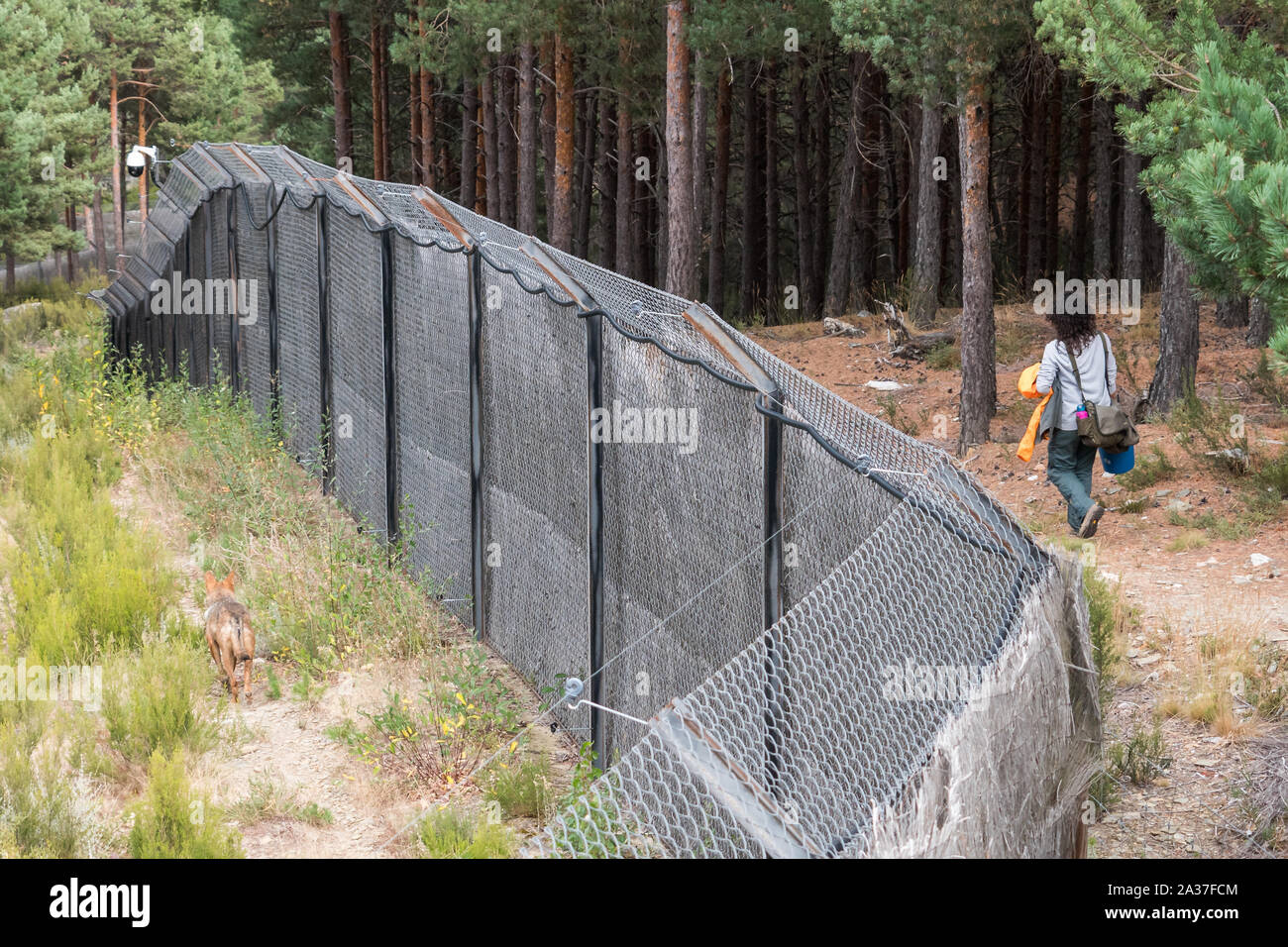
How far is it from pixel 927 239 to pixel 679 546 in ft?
48.4

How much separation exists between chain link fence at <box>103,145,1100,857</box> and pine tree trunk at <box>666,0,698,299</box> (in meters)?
7.83

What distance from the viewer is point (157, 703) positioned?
594 centimetres

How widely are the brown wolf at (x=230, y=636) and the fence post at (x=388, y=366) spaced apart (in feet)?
6.08

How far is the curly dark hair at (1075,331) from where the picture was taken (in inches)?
336

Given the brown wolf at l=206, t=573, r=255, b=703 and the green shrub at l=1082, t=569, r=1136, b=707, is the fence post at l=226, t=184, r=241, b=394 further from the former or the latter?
the green shrub at l=1082, t=569, r=1136, b=707

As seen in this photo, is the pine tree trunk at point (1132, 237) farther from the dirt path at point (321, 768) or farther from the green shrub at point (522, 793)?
the green shrub at point (522, 793)

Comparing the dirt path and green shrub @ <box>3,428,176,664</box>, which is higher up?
green shrub @ <box>3,428,176,664</box>

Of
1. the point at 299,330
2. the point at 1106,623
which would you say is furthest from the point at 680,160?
the point at 1106,623

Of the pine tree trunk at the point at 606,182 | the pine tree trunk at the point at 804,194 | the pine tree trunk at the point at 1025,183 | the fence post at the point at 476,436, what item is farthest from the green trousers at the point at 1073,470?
the pine tree trunk at the point at 606,182

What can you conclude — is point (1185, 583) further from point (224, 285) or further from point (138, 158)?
point (138, 158)

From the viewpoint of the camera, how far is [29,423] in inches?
502

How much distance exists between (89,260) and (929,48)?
190ft

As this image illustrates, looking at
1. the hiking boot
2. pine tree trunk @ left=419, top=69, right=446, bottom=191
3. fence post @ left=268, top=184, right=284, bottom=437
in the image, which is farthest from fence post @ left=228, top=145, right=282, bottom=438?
pine tree trunk @ left=419, top=69, right=446, bottom=191

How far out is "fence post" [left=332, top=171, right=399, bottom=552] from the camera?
27.4 feet
